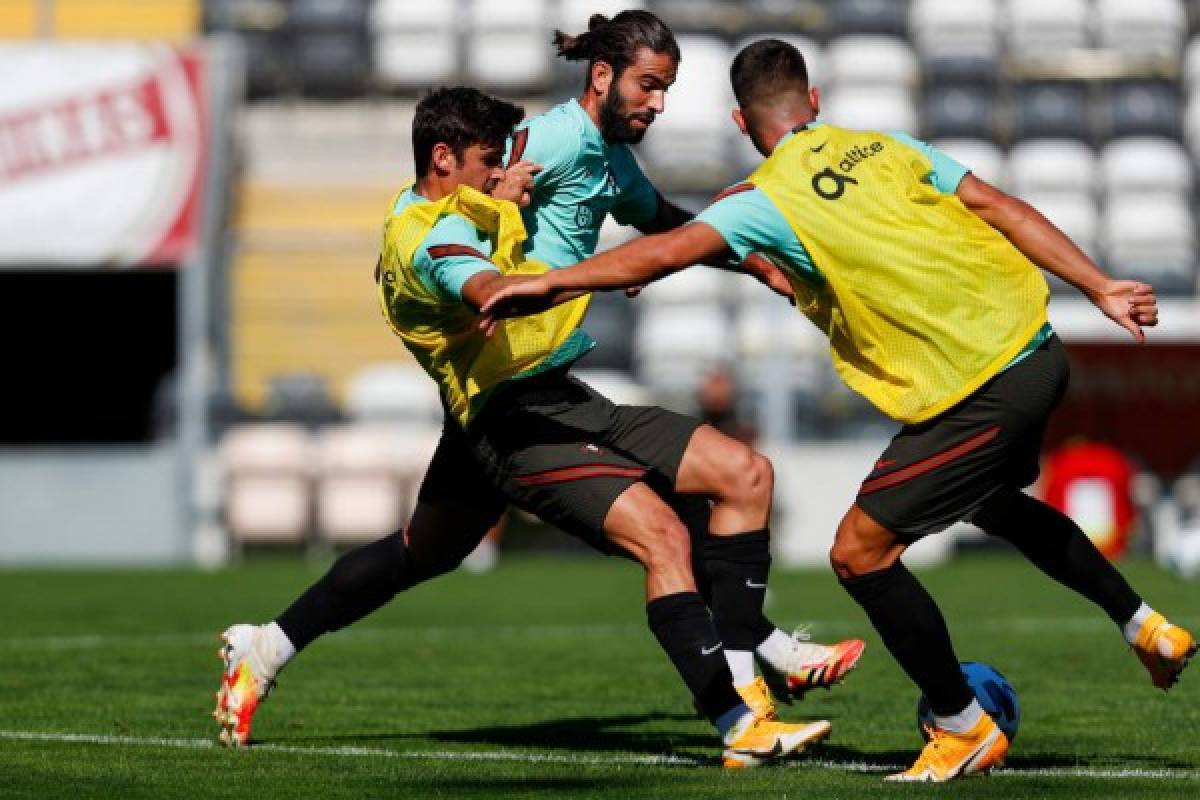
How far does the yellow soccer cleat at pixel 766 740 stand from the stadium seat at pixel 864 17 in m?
18.9

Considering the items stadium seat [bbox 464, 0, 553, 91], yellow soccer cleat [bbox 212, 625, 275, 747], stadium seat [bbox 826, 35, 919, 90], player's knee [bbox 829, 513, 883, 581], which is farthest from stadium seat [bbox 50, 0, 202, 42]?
player's knee [bbox 829, 513, 883, 581]

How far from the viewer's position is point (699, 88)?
2397cm

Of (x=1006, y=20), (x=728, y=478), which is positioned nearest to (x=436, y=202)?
(x=728, y=478)

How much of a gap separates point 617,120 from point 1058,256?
62.2 inches

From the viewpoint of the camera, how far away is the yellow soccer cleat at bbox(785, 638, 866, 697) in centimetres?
709

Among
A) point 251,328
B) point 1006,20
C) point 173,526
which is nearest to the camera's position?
point 173,526

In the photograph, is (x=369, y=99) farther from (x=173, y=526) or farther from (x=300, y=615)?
(x=300, y=615)

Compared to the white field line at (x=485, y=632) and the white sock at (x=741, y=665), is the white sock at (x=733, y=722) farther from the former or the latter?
the white field line at (x=485, y=632)

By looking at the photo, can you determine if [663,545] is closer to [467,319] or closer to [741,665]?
[741,665]

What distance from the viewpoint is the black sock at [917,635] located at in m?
6.22

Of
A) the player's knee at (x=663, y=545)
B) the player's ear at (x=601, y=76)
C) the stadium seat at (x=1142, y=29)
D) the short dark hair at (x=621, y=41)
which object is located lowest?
the stadium seat at (x=1142, y=29)

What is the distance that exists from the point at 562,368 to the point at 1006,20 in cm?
1912

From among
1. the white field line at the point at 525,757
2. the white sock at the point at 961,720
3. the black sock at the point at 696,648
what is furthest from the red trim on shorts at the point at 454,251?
the white sock at the point at 961,720

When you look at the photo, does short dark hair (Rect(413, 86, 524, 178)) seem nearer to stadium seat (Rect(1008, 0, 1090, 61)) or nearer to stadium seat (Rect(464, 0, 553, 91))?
stadium seat (Rect(464, 0, 553, 91))
